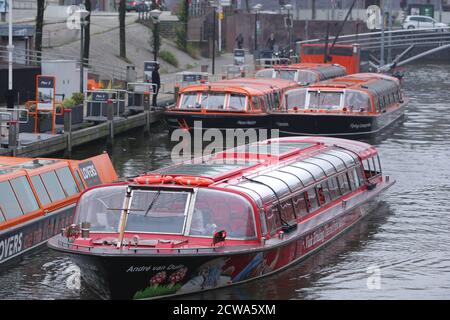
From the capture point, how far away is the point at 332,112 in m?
44.0

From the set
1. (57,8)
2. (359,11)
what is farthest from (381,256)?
(359,11)

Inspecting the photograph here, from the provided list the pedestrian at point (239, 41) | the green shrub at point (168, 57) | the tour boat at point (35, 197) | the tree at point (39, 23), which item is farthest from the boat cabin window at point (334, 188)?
the pedestrian at point (239, 41)

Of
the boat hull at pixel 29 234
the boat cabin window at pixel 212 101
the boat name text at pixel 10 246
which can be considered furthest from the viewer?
the boat cabin window at pixel 212 101

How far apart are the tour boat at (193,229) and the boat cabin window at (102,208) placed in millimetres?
17

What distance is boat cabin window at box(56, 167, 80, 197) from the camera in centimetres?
2544

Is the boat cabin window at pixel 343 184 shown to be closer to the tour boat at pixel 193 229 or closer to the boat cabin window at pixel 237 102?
the tour boat at pixel 193 229

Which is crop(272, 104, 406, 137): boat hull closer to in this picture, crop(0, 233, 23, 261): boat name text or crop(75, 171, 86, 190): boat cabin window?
crop(75, 171, 86, 190): boat cabin window

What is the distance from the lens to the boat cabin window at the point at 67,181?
83.5 ft

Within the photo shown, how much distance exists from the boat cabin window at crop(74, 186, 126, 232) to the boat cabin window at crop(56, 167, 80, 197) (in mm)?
4063

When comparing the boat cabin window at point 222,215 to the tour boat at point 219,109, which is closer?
the boat cabin window at point 222,215

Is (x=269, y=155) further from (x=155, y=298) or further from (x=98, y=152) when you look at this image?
(x=98, y=152)

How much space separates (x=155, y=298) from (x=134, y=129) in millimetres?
25425

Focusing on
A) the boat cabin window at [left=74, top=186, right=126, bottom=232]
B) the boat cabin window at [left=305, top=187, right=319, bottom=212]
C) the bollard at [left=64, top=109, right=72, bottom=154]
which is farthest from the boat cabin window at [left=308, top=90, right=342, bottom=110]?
the boat cabin window at [left=74, top=186, right=126, bottom=232]

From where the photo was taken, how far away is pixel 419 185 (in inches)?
1326
